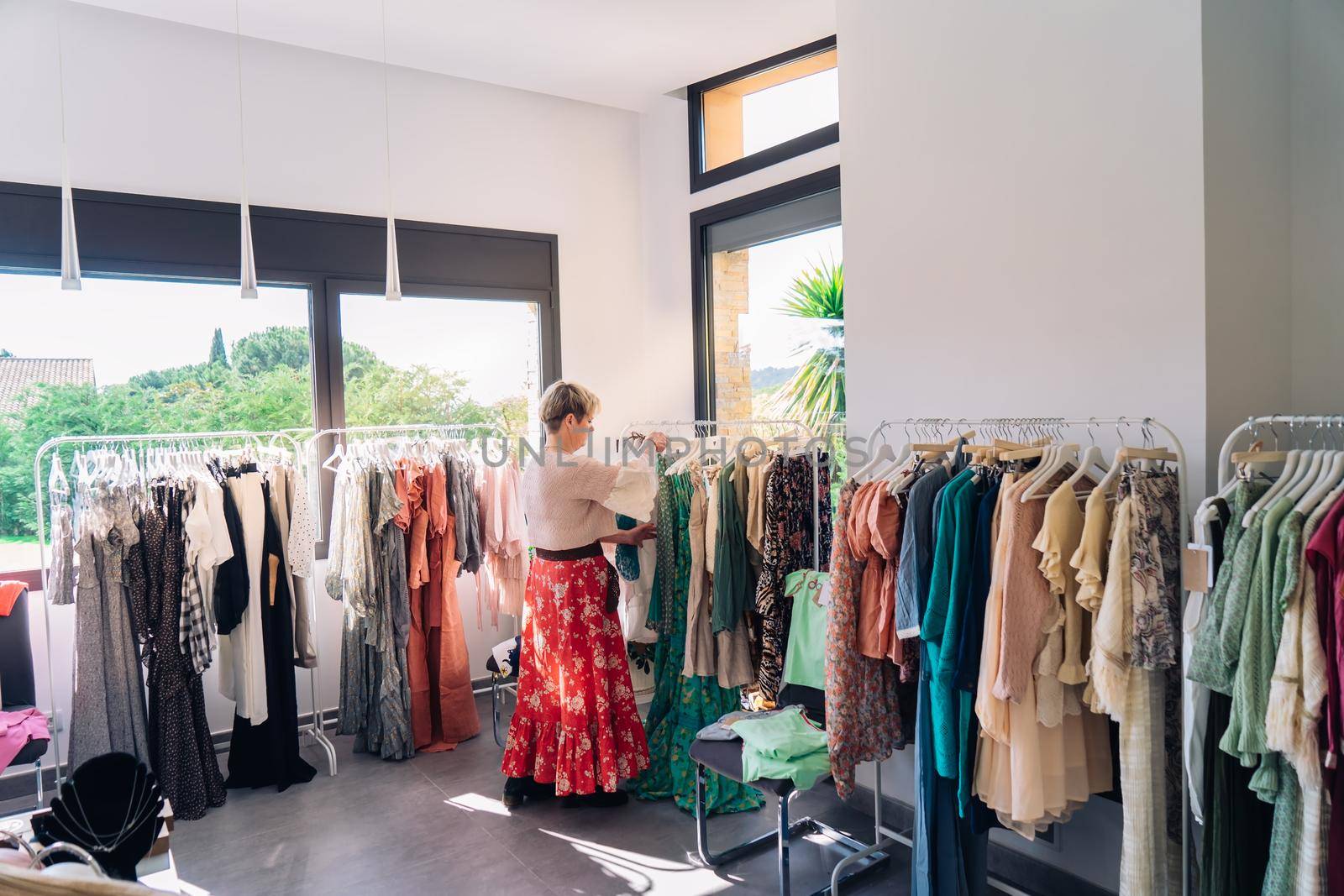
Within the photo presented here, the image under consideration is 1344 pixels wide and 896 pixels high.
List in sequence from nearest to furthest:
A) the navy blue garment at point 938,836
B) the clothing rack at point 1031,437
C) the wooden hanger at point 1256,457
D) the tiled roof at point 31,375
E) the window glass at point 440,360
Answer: the wooden hanger at point 1256,457
the clothing rack at point 1031,437
the navy blue garment at point 938,836
the tiled roof at point 31,375
the window glass at point 440,360

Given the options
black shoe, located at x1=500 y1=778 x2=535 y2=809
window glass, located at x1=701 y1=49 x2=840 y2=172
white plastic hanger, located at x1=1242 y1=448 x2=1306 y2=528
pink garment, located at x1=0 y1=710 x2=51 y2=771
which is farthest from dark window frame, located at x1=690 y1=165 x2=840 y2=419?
pink garment, located at x1=0 y1=710 x2=51 y2=771

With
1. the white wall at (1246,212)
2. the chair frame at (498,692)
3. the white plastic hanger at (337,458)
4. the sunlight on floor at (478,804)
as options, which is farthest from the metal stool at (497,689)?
the white wall at (1246,212)

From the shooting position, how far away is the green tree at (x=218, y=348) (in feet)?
14.3

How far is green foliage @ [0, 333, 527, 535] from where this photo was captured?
390 centimetres

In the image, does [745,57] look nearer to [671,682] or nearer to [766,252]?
[766,252]

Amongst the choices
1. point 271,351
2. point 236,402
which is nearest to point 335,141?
point 271,351

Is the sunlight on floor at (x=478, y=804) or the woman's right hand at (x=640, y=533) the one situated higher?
the woman's right hand at (x=640, y=533)

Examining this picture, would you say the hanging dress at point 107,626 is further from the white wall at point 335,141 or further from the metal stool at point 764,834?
the metal stool at point 764,834

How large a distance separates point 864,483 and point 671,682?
4.69 feet

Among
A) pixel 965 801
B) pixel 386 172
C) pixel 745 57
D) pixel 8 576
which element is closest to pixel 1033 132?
pixel 965 801

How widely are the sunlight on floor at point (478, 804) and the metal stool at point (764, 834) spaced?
79 cm

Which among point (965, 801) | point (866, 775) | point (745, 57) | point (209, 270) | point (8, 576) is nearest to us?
point (965, 801)

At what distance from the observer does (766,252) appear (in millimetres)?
4863

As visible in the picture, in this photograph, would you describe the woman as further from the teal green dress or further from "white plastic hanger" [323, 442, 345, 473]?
"white plastic hanger" [323, 442, 345, 473]
